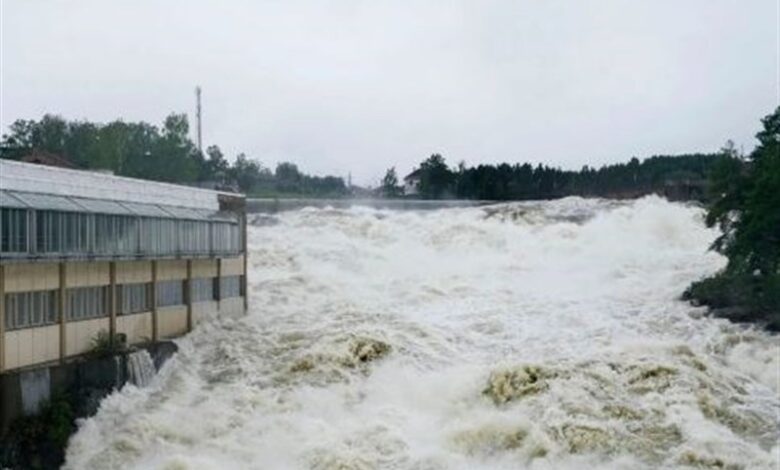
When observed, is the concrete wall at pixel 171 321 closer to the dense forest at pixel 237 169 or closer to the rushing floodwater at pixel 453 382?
the rushing floodwater at pixel 453 382

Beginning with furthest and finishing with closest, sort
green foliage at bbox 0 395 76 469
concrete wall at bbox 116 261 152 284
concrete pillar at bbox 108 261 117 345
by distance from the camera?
concrete wall at bbox 116 261 152 284, concrete pillar at bbox 108 261 117 345, green foliage at bbox 0 395 76 469

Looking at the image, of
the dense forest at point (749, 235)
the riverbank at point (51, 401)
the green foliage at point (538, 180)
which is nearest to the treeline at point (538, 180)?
the green foliage at point (538, 180)

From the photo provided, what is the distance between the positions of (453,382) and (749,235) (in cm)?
1150

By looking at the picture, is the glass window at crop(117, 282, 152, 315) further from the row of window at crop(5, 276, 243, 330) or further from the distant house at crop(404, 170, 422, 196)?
the distant house at crop(404, 170, 422, 196)

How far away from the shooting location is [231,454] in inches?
634

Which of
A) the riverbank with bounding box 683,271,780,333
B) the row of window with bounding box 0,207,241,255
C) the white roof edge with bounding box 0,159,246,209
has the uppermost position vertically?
the white roof edge with bounding box 0,159,246,209

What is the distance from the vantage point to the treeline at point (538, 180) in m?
67.0

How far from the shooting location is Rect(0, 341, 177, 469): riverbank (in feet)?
53.0

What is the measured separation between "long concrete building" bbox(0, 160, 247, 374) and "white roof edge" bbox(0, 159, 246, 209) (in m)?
0.02

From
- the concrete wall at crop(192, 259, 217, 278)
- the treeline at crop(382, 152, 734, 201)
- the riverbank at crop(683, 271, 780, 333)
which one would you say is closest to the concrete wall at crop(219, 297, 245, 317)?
the concrete wall at crop(192, 259, 217, 278)

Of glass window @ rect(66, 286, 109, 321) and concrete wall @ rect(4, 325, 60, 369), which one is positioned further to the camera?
glass window @ rect(66, 286, 109, 321)

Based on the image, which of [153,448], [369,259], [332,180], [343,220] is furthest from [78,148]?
[153,448]

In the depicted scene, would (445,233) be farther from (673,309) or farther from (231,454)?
(231,454)

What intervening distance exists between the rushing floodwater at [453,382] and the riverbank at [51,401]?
0.92ft
